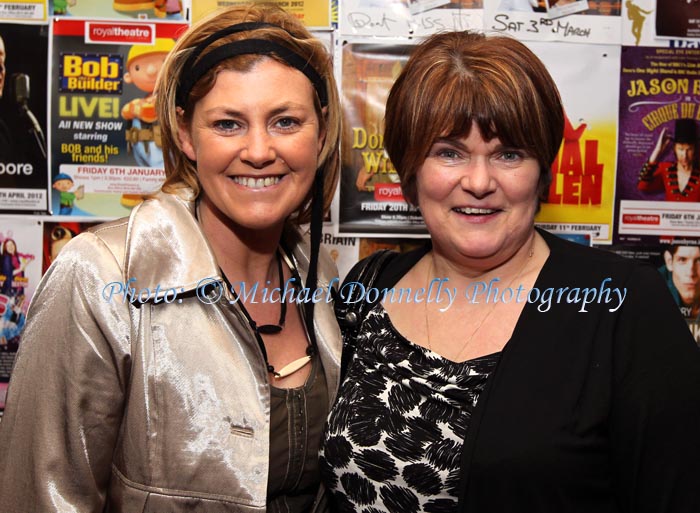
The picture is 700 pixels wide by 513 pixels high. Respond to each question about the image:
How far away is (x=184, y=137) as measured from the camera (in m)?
1.43

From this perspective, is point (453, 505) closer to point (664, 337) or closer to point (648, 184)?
point (664, 337)

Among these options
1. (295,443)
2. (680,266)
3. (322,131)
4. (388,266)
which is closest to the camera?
(295,443)

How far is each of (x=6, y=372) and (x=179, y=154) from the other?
909 millimetres

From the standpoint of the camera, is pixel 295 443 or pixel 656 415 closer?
pixel 656 415

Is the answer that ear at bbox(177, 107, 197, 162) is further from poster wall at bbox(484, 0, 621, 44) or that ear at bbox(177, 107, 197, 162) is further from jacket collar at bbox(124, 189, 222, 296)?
poster wall at bbox(484, 0, 621, 44)

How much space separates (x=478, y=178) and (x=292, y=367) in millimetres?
550

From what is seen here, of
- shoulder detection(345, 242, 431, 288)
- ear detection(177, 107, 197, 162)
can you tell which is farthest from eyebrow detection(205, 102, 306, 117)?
shoulder detection(345, 242, 431, 288)

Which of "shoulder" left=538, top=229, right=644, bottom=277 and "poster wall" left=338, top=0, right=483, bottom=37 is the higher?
"poster wall" left=338, top=0, right=483, bottom=37

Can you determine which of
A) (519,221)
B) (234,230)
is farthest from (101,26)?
(519,221)

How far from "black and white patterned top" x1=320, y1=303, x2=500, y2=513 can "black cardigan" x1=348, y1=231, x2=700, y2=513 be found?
0.05 metres

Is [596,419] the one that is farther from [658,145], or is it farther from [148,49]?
[148,49]

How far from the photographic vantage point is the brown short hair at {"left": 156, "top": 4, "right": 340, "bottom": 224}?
1.34m

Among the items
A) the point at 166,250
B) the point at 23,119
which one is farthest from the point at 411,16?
the point at 23,119

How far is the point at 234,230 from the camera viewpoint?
148cm
